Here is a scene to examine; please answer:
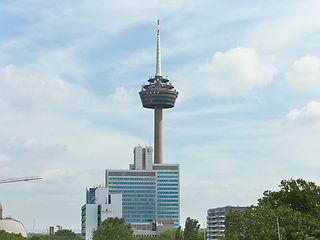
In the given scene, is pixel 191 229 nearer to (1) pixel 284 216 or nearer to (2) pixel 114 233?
(2) pixel 114 233

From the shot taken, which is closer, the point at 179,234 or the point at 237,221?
the point at 237,221

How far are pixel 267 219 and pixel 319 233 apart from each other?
5666 mm

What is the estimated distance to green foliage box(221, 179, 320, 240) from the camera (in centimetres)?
6856

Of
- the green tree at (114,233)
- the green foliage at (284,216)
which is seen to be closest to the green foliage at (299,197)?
the green foliage at (284,216)

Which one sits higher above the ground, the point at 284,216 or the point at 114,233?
the point at 114,233

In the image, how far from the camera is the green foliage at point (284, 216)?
225 ft

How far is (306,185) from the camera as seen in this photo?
7462cm

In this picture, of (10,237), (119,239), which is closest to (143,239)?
(119,239)

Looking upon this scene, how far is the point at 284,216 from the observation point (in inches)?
2746

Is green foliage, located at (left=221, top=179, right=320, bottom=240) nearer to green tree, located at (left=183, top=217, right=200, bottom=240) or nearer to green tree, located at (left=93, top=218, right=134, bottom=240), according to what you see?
green tree, located at (left=93, top=218, right=134, bottom=240)

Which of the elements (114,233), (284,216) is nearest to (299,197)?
(284,216)

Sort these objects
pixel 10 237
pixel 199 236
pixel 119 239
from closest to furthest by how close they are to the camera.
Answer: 1. pixel 10 237
2. pixel 119 239
3. pixel 199 236

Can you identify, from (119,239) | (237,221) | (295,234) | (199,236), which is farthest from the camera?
(199,236)

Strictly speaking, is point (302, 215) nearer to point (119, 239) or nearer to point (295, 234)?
point (295, 234)
